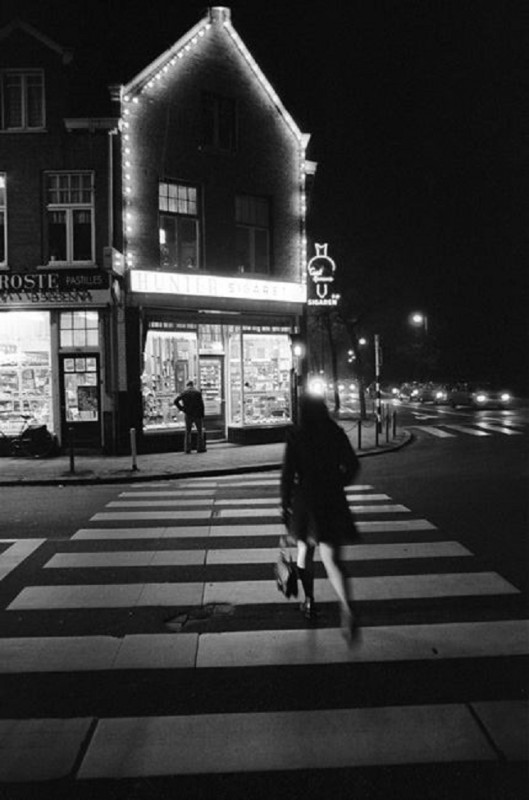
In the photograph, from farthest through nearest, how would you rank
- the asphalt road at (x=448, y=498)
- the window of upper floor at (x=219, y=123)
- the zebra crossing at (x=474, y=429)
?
the zebra crossing at (x=474, y=429)
the window of upper floor at (x=219, y=123)
the asphalt road at (x=448, y=498)

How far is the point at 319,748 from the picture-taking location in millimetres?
3877

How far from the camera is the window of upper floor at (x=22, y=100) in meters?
19.6

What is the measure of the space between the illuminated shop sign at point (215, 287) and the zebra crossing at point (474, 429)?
7130mm

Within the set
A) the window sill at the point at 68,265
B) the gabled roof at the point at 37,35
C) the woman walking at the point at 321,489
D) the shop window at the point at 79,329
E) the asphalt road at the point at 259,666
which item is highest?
the gabled roof at the point at 37,35

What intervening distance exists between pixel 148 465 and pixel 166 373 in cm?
457

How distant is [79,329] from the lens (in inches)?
781

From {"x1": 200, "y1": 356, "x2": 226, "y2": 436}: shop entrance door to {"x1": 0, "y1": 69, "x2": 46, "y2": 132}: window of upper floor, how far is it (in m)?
8.33

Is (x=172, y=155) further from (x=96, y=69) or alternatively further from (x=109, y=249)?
(x=109, y=249)

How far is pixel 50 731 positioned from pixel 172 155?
1904 cm

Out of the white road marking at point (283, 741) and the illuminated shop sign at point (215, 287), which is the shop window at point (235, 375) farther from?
the white road marking at point (283, 741)

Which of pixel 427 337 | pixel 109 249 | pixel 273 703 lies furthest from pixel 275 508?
pixel 427 337

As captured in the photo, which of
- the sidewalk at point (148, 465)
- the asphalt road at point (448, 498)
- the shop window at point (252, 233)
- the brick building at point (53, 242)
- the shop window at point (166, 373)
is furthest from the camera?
the shop window at point (252, 233)

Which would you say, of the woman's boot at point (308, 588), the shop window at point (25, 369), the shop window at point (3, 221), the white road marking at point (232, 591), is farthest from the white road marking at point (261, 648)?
the shop window at point (3, 221)

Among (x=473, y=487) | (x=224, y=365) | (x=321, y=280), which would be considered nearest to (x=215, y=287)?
(x=224, y=365)
